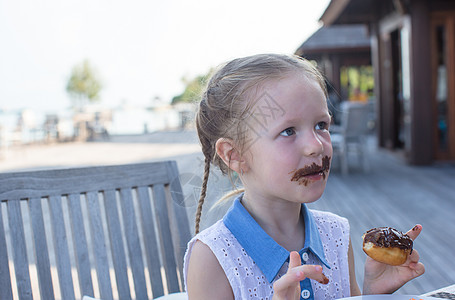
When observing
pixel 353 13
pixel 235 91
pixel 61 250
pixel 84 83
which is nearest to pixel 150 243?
pixel 61 250

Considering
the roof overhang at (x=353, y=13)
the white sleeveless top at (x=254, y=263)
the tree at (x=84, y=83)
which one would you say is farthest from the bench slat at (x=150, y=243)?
the tree at (x=84, y=83)

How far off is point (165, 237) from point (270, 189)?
58 cm

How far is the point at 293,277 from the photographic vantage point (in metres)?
0.77

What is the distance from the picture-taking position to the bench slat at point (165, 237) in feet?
4.86

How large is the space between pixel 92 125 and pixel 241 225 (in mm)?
18456

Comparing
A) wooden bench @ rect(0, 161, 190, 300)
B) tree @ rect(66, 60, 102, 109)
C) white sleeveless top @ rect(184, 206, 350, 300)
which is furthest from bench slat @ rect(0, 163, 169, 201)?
tree @ rect(66, 60, 102, 109)

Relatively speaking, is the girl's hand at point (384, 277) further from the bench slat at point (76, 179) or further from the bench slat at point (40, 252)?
the bench slat at point (40, 252)

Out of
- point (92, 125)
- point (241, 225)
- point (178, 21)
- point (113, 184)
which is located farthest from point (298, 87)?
point (178, 21)

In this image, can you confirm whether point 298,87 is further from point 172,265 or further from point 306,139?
point 172,265

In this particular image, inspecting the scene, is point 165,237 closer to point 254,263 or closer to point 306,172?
point 254,263

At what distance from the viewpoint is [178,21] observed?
70.6ft

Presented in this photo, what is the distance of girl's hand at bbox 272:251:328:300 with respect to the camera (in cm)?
77

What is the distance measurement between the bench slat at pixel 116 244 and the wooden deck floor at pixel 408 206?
1.86 m

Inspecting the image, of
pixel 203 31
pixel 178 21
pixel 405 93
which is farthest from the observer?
pixel 178 21
